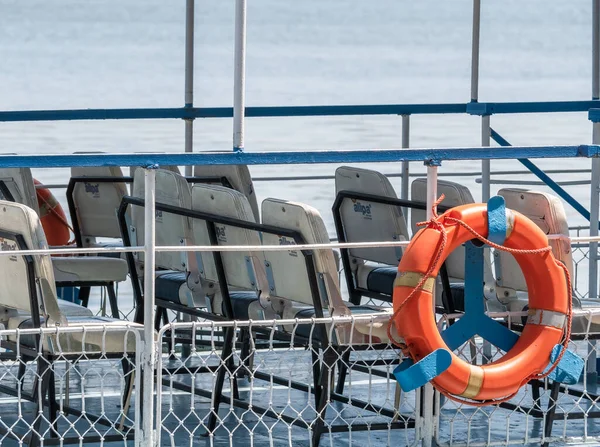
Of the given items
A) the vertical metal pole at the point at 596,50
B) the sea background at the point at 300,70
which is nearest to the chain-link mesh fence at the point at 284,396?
the vertical metal pole at the point at 596,50

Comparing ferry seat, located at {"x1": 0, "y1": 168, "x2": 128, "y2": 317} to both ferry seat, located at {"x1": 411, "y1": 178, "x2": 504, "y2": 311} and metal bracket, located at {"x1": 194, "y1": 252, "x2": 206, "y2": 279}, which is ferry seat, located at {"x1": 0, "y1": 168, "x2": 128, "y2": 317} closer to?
metal bracket, located at {"x1": 194, "y1": 252, "x2": 206, "y2": 279}

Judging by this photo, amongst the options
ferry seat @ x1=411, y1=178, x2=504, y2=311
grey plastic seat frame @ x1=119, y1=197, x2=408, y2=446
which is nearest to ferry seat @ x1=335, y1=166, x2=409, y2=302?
ferry seat @ x1=411, y1=178, x2=504, y2=311

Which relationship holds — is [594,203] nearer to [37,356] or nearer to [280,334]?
[280,334]

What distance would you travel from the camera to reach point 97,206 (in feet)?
20.3

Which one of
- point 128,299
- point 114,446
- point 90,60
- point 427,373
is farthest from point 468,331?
point 90,60

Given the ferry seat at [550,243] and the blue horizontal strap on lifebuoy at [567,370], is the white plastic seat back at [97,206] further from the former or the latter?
the blue horizontal strap on lifebuoy at [567,370]

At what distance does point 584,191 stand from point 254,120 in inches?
417

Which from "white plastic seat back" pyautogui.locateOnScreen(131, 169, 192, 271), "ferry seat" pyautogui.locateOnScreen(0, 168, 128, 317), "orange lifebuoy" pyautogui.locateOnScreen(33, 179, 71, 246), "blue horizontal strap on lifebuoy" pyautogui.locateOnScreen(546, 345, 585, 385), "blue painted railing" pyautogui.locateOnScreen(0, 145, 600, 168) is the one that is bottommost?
"blue horizontal strap on lifebuoy" pyautogui.locateOnScreen(546, 345, 585, 385)

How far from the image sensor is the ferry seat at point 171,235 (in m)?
5.24

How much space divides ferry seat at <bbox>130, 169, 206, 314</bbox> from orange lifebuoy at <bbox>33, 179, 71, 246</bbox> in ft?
3.65

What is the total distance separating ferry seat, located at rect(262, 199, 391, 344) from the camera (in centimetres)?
465

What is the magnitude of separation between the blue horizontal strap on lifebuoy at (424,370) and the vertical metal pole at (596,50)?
8.47ft

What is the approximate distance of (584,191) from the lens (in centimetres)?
2023

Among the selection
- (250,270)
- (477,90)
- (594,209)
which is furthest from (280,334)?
(477,90)
